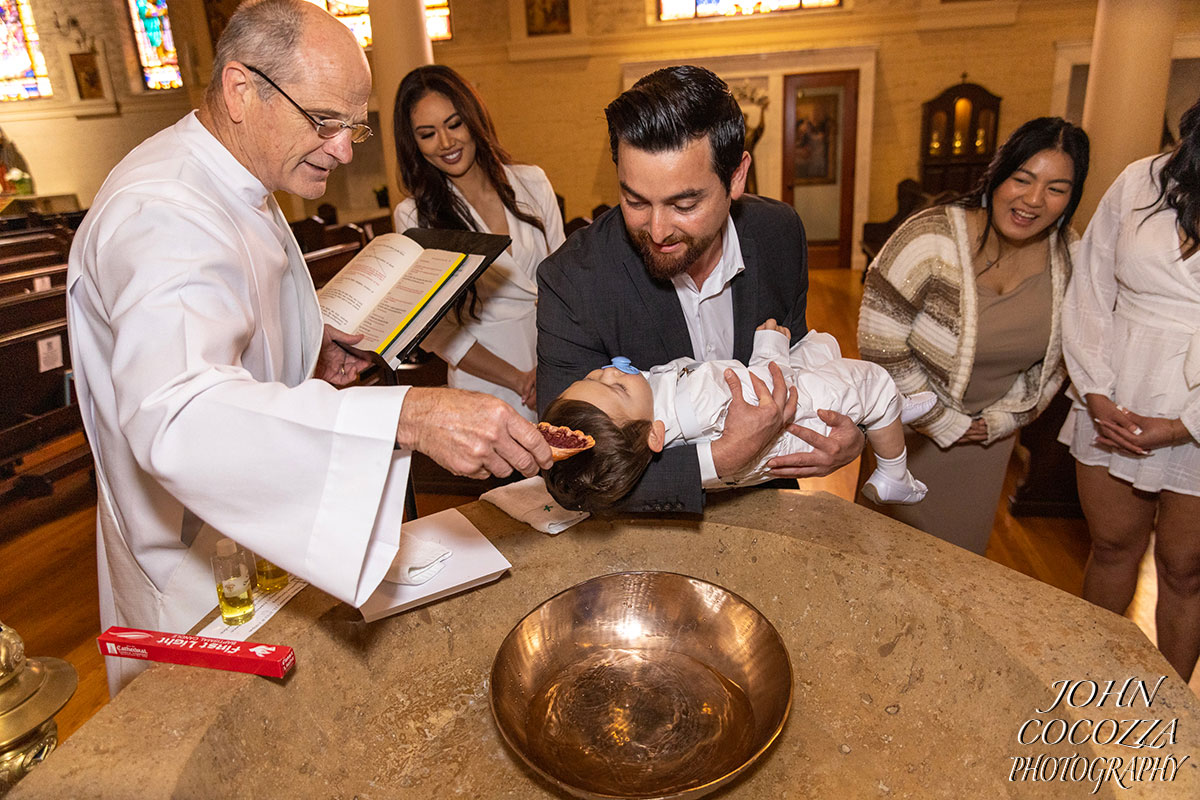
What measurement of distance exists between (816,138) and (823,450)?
10.3m

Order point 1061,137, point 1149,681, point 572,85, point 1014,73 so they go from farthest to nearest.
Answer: point 572,85
point 1014,73
point 1061,137
point 1149,681

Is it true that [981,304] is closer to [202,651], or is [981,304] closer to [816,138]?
[202,651]

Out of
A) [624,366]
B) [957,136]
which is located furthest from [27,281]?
[957,136]

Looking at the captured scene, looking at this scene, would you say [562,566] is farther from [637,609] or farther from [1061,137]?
[1061,137]

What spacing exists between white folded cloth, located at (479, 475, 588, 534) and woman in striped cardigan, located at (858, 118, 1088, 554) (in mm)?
1297

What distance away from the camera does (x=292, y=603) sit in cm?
156

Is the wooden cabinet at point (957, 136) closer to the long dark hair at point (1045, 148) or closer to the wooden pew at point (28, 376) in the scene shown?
the long dark hair at point (1045, 148)

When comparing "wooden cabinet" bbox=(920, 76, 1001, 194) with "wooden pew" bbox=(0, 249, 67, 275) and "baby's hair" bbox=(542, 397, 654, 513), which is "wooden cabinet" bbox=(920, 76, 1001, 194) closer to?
"wooden pew" bbox=(0, 249, 67, 275)

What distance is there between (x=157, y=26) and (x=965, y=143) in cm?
1206

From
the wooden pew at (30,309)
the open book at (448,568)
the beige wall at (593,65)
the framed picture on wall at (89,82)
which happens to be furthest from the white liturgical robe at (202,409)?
the framed picture on wall at (89,82)

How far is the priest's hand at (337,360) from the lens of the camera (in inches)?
81.4

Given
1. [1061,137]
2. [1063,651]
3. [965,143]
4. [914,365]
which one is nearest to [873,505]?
[914,365]

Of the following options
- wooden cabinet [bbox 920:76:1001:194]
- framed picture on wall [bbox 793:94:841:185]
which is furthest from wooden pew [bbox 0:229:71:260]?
wooden cabinet [bbox 920:76:1001:194]

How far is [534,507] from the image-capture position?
189 centimetres
